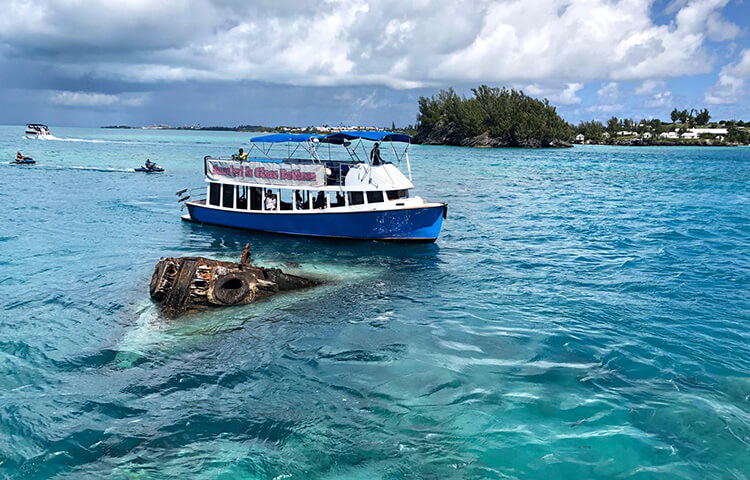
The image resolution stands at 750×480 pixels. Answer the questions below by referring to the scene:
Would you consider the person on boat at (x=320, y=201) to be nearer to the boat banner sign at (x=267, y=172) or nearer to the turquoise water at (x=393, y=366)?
the boat banner sign at (x=267, y=172)

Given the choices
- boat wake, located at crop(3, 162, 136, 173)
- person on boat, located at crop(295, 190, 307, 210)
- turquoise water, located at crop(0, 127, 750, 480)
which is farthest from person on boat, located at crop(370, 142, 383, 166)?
boat wake, located at crop(3, 162, 136, 173)

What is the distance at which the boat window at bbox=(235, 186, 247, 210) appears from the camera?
97.0ft

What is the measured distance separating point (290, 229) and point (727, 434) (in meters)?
21.4

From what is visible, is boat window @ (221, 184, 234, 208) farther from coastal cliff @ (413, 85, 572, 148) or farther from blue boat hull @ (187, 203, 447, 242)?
coastal cliff @ (413, 85, 572, 148)

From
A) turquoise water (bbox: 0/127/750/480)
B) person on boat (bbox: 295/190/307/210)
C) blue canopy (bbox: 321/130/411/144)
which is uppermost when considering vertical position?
blue canopy (bbox: 321/130/411/144)

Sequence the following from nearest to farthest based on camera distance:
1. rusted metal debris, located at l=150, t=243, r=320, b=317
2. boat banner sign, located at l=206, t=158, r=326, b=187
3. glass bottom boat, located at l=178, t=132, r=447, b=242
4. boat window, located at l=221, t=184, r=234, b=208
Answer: rusted metal debris, located at l=150, t=243, r=320, b=317, glass bottom boat, located at l=178, t=132, r=447, b=242, boat banner sign, located at l=206, t=158, r=326, b=187, boat window, located at l=221, t=184, r=234, b=208

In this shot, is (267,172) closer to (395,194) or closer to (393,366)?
(395,194)

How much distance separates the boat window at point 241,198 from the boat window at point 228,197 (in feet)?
1.49

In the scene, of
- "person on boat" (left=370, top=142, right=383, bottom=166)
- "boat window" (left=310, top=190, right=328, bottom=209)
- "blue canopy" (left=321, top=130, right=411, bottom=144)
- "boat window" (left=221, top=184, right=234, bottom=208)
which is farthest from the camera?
"boat window" (left=221, top=184, right=234, bottom=208)

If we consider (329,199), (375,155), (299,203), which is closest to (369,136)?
(375,155)

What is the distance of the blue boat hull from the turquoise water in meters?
0.73

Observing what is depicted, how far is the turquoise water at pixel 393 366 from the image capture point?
8781mm

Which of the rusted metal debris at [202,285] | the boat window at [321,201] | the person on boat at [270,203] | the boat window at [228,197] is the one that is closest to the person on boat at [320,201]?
the boat window at [321,201]

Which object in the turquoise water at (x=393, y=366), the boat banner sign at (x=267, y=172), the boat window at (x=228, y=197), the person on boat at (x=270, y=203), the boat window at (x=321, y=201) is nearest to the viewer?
the turquoise water at (x=393, y=366)
